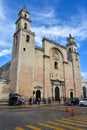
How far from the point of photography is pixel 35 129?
6043 millimetres

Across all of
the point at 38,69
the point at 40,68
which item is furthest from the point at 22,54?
the point at 40,68

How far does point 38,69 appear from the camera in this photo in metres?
33.2

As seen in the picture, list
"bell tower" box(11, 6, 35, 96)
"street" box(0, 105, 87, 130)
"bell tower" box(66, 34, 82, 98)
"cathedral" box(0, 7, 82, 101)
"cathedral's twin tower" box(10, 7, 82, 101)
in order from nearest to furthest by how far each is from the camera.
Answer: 1. "street" box(0, 105, 87, 130)
2. "bell tower" box(11, 6, 35, 96)
3. "cathedral" box(0, 7, 82, 101)
4. "cathedral's twin tower" box(10, 7, 82, 101)
5. "bell tower" box(66, 34, 82, 98)

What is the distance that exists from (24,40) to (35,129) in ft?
90.9

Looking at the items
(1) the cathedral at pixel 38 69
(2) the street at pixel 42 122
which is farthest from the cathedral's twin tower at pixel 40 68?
(2) the street at pixel 42 122

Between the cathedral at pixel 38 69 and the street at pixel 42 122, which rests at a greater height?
the cathedral at pixel 38 69

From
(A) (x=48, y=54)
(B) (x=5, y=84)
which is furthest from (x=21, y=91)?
(A) (x=48, y=54)

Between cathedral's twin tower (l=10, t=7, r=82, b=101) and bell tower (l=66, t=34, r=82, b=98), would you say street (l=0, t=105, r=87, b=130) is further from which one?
bell tower (l=66, t=34, r=82, b=98)

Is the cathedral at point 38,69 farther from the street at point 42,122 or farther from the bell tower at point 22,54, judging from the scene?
the street at point 42,122

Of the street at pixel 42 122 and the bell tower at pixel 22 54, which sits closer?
the street at pixel 42 122

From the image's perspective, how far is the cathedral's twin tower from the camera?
2964 centimetres

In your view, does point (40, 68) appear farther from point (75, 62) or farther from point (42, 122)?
point (42, 122)

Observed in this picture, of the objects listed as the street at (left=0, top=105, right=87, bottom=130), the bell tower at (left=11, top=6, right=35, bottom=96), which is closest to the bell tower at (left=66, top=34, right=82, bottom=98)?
the bell tower at (left=11, top=6, right=35, bottom=96)

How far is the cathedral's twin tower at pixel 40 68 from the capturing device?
97.2 feet
